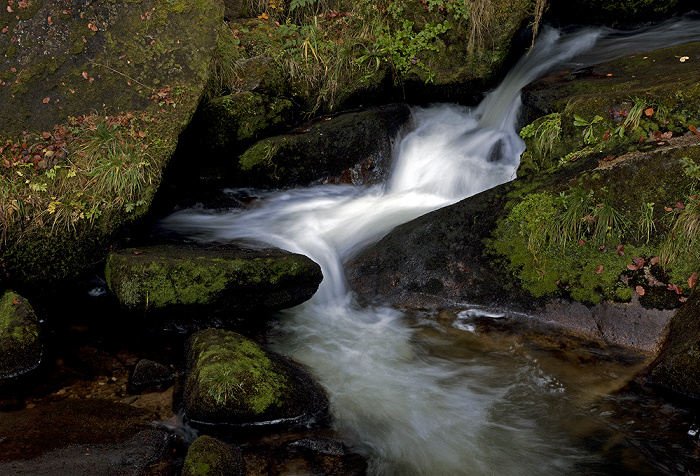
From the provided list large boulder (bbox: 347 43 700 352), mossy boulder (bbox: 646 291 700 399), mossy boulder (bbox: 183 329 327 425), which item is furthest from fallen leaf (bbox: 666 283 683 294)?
mossy boulder (bbox: 183 329 327 425)

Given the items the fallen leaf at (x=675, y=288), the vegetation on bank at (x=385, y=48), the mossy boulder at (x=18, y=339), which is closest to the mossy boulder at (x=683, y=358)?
the fallen leaf at (x=675, y=288)

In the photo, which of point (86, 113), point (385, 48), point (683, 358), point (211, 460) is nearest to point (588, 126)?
point (683, 358)

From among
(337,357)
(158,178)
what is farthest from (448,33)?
(337,357)

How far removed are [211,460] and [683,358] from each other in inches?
141

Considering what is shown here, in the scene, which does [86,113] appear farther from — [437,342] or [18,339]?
[437,342]

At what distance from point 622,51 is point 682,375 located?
541cm

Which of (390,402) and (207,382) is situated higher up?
(207,382)

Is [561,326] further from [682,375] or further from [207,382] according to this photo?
[207,382]

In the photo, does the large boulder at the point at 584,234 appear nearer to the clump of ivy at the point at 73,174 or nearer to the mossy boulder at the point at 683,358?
the mossy boulder at the point at 683,358

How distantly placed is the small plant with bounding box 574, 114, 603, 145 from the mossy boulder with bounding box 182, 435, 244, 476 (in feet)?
15.3

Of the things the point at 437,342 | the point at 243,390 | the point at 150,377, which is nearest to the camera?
the point at 243,390

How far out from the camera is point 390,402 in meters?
4.40

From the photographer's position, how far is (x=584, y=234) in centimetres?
511

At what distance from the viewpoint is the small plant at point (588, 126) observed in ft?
18.2
